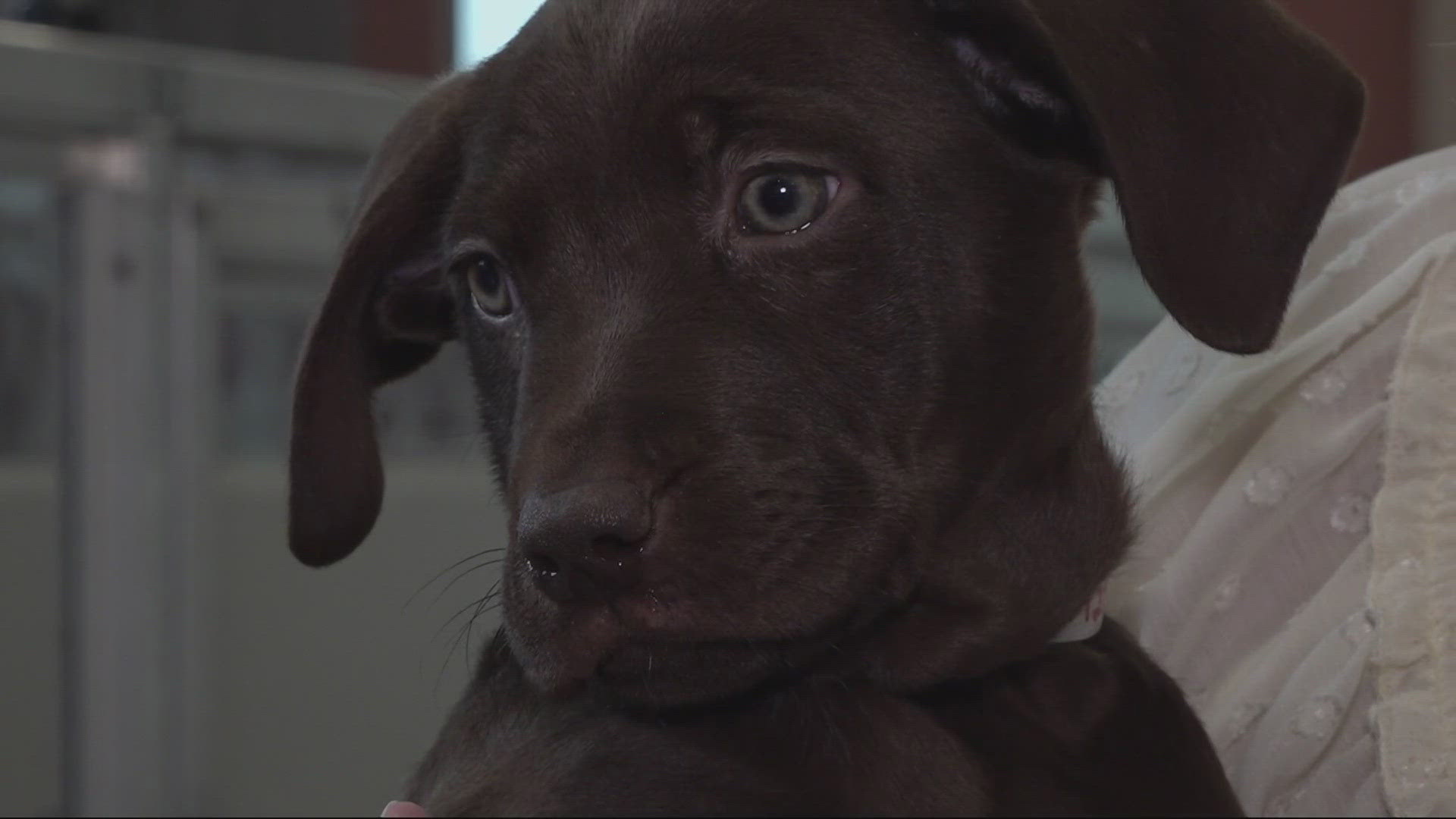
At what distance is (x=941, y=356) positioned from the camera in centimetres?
134

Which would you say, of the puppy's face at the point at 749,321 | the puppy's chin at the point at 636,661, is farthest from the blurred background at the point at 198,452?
the puppy's chin at the point at 636,661

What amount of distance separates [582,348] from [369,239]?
397mm

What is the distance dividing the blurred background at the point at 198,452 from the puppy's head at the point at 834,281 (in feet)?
2.25

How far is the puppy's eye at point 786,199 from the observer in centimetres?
131

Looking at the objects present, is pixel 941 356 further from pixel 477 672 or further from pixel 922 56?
pixel 477 672

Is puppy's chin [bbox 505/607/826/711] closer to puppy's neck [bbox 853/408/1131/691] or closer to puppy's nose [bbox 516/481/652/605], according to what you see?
puppy's nose [bbox 516/481/652/605]

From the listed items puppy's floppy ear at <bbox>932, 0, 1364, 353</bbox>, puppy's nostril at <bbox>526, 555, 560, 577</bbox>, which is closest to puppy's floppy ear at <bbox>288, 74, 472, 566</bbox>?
puppy's nostril at <bbox>526, 555, 560, 577</bbox>

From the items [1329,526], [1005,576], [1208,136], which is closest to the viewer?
[1208,136]

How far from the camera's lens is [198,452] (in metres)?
2.43

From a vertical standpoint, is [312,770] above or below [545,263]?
below

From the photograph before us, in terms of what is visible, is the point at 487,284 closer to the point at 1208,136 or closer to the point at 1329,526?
the point at 1208,136

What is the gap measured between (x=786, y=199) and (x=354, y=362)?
550 mm

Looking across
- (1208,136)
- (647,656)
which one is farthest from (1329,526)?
(647,656)

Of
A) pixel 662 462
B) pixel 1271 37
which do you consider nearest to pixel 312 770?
pixel 662 462
